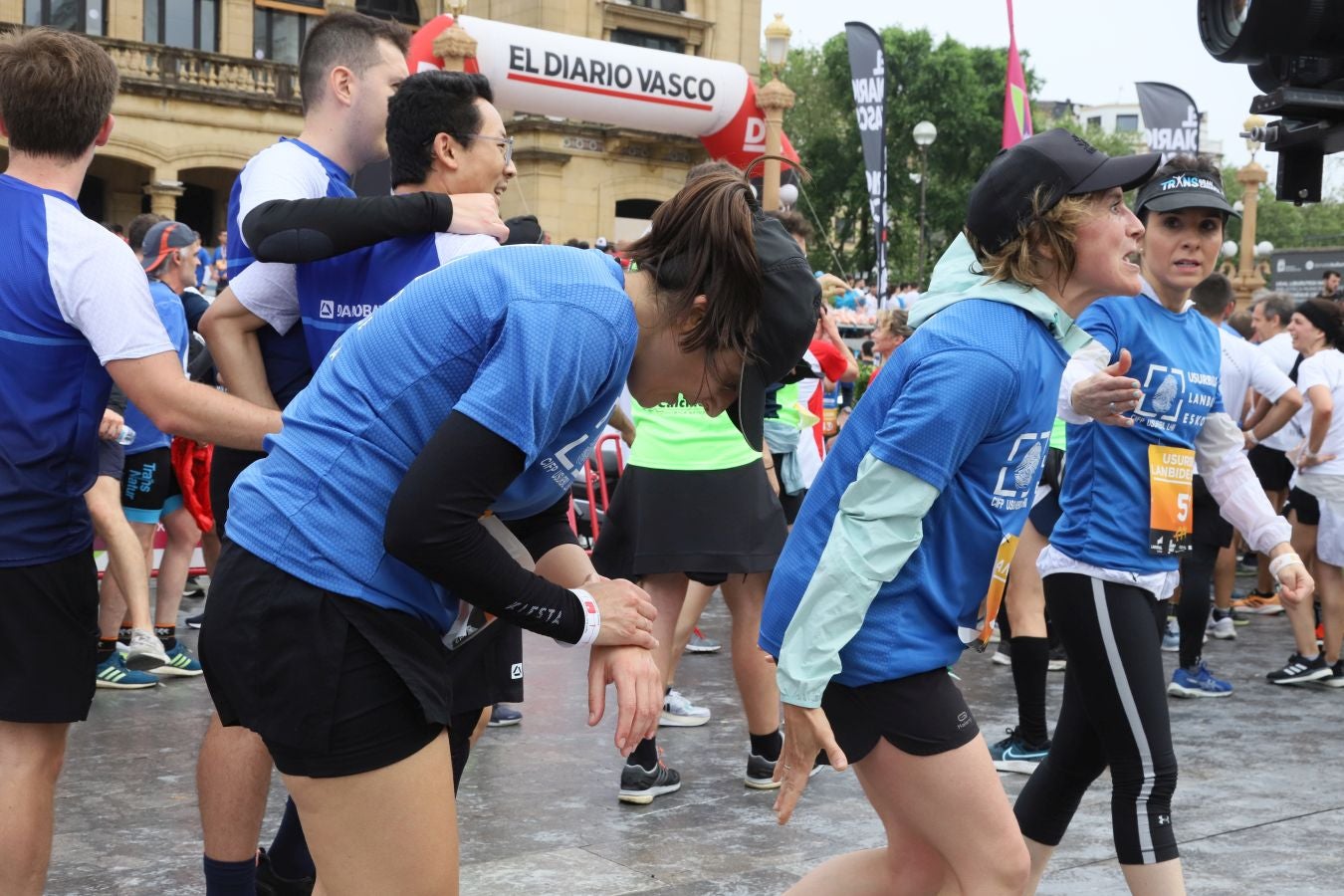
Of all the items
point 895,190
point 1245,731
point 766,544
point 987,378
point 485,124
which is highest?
point 895,190

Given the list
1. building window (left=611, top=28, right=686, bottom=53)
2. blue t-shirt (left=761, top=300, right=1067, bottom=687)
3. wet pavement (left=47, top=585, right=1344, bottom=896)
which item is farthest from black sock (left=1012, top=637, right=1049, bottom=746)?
building window (left=611, top=28, right=686, bottom=53)

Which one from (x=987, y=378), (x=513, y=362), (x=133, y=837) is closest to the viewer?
(x=513, y=362)

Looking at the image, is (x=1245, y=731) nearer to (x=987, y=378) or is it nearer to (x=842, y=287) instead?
(x=842, y=287)

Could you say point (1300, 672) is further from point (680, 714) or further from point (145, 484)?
point (145, 484)

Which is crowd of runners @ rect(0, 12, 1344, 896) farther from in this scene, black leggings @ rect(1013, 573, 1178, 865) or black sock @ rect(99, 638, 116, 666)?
black sock @ rect(99, 638, 116, 666)

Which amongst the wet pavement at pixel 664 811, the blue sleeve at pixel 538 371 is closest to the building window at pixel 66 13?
the wet pavement at pixel 664 811

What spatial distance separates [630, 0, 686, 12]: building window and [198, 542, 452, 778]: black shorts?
123 ft

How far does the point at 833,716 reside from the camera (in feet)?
9.89

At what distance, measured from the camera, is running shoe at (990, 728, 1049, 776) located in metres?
6.12

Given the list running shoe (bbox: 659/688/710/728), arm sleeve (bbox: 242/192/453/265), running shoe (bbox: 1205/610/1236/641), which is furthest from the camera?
running shoe (bbox: 1205/610/1236/641)

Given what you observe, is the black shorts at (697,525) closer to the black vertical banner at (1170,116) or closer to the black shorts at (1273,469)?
the black shorts at (1273,469)

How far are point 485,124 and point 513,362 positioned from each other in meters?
1.65

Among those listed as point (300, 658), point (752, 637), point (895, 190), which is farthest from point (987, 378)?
point (895, 190)

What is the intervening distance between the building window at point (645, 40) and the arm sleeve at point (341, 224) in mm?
34895
